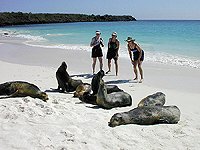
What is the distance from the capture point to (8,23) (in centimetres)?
7419

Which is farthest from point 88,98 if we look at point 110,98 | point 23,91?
point 23,91

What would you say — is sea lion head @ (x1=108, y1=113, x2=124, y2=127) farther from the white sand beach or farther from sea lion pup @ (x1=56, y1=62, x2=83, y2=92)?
sea lion pup @ (x1=56, y1=62, x2=83, y2=92)

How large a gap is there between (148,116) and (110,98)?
131 centimetres

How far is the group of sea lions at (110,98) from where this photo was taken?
577 centimetres

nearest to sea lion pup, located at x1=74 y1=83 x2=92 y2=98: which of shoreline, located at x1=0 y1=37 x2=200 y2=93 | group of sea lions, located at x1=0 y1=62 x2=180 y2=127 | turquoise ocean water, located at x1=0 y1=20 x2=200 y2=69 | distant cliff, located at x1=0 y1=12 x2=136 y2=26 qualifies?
group of sea lions, located at x1=0 y1=62 x2=180 y2=127

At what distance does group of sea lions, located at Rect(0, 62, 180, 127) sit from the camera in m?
5.77

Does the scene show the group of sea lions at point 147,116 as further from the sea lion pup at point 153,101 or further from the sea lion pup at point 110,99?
the sea lion pup at point 110,99

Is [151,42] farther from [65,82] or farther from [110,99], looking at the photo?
[110,99]

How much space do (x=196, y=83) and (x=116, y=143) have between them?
5429 millimetres

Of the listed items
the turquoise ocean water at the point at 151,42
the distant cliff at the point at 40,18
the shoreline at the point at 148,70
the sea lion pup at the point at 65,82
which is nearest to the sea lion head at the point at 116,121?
the sea lion pup at the point at 65,82

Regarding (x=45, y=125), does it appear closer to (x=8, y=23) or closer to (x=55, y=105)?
(x=55, y=105)

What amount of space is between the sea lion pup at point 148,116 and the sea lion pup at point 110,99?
3.32ft

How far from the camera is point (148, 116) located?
19.0 ft

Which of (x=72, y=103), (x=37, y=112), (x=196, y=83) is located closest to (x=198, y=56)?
(x=196, y=83)
